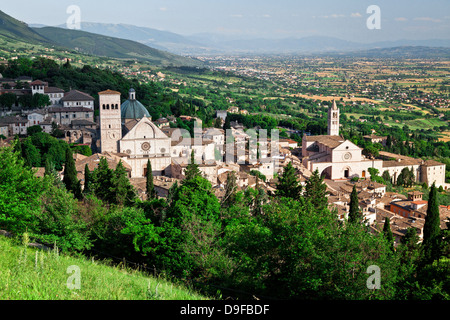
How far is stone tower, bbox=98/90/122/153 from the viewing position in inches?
1537

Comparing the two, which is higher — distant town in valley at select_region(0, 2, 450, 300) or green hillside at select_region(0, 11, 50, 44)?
green hillside at select_region(0, 11, 50, 44)

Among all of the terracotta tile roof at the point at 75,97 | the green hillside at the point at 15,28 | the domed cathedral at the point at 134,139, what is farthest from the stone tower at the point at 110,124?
the green hillside at the point at 15,28

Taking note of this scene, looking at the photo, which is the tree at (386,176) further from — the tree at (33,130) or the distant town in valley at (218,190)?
the tree at (33,130)

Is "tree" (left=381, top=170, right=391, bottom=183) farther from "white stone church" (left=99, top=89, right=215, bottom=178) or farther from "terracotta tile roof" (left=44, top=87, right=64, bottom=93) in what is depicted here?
"terracotta tile roof" (left=44, top=87, right=64, bottom=93)

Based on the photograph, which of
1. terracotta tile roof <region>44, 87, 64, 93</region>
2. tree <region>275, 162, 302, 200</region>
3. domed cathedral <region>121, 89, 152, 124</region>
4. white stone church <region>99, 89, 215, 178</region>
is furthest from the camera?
terracotta tile roof <region>44, 87, 64, 93</region>

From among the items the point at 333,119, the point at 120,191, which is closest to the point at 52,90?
the point at 333,119

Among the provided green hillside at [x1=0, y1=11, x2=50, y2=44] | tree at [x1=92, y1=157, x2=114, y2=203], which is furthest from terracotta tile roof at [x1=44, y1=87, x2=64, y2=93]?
green hillside at [x1=0, y1=11, x2=50, y2=44]

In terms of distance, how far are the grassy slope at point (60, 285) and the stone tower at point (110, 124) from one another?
28919 mm

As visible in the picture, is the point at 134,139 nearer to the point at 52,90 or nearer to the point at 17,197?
the point at 52,90

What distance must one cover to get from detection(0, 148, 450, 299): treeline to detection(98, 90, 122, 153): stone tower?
67.1 feet

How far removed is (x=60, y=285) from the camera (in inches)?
333

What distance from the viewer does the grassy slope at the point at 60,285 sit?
7882mm

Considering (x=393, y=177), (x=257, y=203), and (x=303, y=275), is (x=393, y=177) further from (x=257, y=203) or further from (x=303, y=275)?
(x=303, y=275)

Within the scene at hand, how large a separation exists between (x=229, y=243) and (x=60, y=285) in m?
6.29
